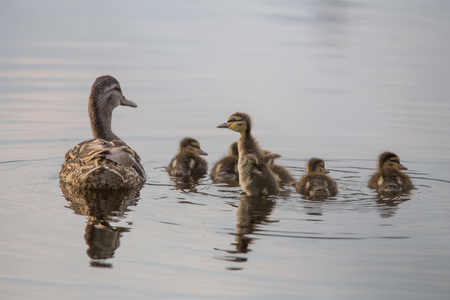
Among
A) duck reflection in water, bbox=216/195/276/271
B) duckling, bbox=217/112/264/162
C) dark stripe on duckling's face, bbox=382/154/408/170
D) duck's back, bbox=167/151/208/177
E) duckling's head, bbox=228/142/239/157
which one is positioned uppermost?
duckling, bbox=217/112/264/162

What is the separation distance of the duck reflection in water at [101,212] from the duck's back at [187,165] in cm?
93

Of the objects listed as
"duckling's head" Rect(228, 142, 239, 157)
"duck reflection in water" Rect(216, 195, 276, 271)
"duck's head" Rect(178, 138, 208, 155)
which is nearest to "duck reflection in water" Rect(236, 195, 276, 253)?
"duck reflection in water" Rect(216, 195, 276, 271)

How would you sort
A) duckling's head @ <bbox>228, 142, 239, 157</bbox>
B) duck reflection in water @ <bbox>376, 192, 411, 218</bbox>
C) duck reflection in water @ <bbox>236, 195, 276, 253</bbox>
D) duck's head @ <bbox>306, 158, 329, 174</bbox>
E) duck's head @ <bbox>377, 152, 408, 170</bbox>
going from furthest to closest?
duckling's head @ <bbox>228, 142, 239, 157</bbox> < duck's head @ <bbox>377, 152, 408, 170</bbox> < duck's head @ <bbox>306, 158, 329, 174</bbox> < duck reflection in water @ <bbox>376, 192, 411, 218</bbox> < duck reflection in water @ <bbox>236, 195, 276, 253</bbox>

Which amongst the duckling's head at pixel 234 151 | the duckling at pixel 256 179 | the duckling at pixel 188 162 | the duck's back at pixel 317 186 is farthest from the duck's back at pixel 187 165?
the duck's back at pixel 317 186

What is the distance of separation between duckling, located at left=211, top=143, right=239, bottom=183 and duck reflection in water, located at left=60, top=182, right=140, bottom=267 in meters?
1.07

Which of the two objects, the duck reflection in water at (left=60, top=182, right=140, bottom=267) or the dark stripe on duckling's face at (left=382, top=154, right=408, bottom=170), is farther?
the dark stripe on duckling's face at (left=382, top=154, right=408, bottom=170)

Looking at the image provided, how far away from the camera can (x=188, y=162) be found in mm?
8914

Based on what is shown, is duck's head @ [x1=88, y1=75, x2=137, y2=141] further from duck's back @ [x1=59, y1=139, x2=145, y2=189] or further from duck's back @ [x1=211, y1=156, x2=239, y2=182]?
duck's back @ [x1=211, y1=156, x2=239, y2=182]

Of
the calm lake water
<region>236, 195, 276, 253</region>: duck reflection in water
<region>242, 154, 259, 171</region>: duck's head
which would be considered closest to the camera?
the calm lake water

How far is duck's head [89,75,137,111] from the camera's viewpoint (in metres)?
9.38

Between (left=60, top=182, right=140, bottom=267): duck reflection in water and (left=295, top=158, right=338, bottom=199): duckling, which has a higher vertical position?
(left=295, top=158, right=338, bottom=199): duckling

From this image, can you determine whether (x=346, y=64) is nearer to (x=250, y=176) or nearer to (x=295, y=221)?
(x=250, y=176)

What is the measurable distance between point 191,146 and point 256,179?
5.50ft

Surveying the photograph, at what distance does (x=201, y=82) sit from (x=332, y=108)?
2494 mm
